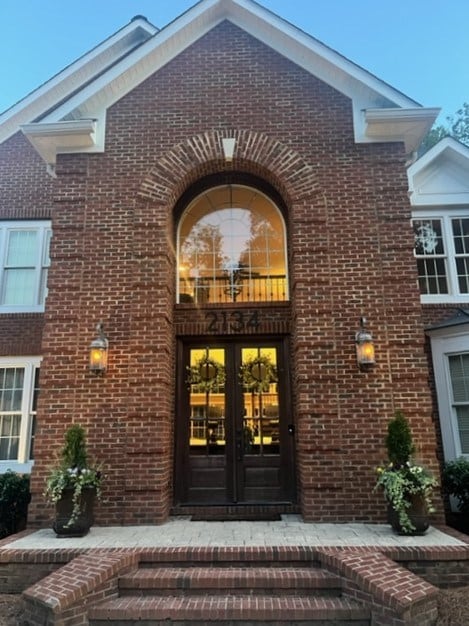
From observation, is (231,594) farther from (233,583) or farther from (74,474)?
(74,474)

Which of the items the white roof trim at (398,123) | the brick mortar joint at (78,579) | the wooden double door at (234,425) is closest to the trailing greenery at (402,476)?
the wooden double door at (234,425)

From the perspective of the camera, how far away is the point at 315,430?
5.95 meters

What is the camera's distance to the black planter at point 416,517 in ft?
16.7

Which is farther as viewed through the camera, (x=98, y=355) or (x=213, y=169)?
(x=213, y=169)

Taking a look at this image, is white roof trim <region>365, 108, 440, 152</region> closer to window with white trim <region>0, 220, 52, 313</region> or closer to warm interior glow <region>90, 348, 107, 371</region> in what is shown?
warm interior glow <region>90, 348, 107, 371</region>

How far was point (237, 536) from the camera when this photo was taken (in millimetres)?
5121

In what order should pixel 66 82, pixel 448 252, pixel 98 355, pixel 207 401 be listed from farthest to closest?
pixel 66 82 → pixel 448 252 → pixel 207 401 → pixel 98 355

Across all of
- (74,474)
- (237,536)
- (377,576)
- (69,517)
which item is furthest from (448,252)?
(69,517)

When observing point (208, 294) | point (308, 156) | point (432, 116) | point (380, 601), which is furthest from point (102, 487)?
point (432, 116)

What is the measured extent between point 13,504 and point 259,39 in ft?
27.4

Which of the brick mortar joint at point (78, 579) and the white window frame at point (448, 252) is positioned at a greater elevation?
the white window frame at point (448, 252)

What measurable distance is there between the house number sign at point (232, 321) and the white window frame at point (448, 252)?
3508 millimetres

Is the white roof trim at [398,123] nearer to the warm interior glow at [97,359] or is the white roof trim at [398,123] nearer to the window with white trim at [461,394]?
the window with white trim at [461,394]

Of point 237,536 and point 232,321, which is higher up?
point 232,321
